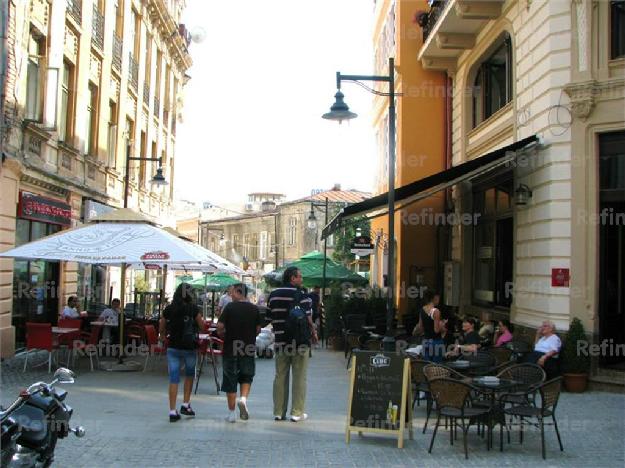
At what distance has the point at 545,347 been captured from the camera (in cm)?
1023

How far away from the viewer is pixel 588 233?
1103cm

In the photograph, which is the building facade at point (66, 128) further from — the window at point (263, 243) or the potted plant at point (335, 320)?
the window at point (263, 243)

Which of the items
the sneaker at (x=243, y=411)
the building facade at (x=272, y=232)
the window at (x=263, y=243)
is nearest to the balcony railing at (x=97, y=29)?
the sneaker at (x=243, y=411)

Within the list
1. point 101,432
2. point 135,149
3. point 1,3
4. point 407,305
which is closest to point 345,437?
→ point 101,432

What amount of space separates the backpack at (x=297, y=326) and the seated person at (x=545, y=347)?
3966 mm

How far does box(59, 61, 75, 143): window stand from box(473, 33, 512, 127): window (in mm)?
11013

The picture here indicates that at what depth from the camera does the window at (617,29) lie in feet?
36.1

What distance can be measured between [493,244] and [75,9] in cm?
1277

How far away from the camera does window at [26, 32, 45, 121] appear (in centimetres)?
1516

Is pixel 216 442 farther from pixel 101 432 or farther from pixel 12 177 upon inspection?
pixel 12 177

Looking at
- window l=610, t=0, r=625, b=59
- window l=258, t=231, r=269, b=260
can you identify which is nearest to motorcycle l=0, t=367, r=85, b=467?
window l=610, t=0, r=625, b=59

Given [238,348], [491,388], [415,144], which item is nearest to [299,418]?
[238,348]

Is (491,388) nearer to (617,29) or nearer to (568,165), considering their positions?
(568,165)

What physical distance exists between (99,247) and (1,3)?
17.8 ft
